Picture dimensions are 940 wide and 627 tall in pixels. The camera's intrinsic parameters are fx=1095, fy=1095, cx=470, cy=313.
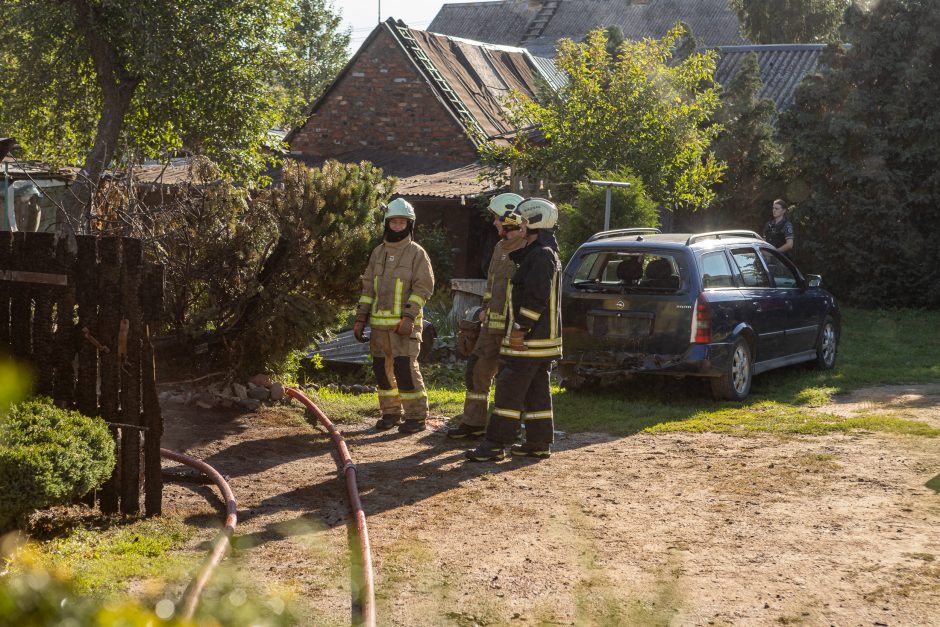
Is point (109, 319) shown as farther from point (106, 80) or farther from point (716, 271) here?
point (106, 80)

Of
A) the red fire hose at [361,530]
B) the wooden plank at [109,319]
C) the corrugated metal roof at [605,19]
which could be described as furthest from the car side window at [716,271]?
the corrugated metal roof at [605,19]

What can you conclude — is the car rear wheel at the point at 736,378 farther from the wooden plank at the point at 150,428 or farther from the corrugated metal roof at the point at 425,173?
the corrugated metal roof at the point at 425,173

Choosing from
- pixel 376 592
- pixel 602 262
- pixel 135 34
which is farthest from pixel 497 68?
pixel 376 592

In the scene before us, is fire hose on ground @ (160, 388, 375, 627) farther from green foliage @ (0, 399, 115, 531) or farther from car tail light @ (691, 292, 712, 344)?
car tail light @ (691, 292, 712, 344)

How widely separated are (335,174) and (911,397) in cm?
641

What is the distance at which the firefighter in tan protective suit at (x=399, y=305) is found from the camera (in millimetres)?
9266

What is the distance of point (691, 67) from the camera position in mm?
20031

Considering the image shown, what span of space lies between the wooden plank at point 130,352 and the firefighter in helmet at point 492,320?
10.9ft

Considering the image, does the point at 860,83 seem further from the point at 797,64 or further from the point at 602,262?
the point at 602,262

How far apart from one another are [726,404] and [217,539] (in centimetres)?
657

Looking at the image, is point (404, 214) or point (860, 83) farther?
point (860, 83)

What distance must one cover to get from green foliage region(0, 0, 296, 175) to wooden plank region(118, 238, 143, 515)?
45.9 feet

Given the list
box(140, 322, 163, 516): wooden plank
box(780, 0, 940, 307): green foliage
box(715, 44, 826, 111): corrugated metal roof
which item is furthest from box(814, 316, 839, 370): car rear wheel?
box(715, 44, 826, 111): corrugated metal roof

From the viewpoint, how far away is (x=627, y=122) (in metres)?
19.3
